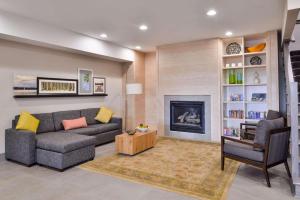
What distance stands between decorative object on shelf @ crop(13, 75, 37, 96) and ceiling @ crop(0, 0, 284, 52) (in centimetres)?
129

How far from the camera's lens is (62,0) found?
10.5 ft

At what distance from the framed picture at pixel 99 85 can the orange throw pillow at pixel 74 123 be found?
125cm

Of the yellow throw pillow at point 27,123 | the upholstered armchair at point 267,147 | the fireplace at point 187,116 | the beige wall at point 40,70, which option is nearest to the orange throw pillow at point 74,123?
the beige wall at point 40,70

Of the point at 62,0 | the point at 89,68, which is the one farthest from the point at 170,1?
the point at 89,68

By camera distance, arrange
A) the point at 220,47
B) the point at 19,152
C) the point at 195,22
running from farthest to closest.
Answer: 1. the point at 220,47
2. the point at 195,22
3. the point at 19,152

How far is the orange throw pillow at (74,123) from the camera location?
4.83 m

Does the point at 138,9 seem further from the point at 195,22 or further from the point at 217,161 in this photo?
the point at 217,161

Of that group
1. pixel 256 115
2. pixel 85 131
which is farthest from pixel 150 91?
pixel 256 115

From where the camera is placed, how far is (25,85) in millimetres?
4453

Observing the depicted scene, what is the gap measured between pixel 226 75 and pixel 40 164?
4.88m

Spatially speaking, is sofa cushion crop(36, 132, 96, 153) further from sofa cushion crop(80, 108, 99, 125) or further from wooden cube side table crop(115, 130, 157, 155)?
sofa cushion crop(80, 108, 99, 125)

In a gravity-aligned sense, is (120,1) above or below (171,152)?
above

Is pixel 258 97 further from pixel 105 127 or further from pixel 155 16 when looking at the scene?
pixel 105 127

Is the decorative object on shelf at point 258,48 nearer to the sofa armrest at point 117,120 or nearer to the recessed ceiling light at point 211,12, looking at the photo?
the recessed ceiling light at point 211,12
